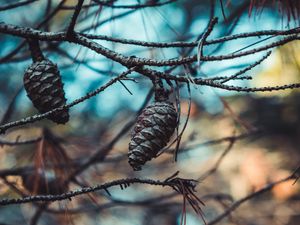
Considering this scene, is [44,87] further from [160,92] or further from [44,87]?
[160,92]

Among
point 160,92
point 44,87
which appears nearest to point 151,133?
point 160,92

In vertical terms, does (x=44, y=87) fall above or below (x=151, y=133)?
above

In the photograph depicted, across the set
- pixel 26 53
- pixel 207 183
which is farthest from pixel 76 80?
pixel 207 183

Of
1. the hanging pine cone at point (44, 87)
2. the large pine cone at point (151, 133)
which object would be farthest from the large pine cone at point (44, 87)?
the large pine cone at point (151, 133)

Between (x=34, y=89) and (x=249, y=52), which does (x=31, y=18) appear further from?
(x=249, y=52)

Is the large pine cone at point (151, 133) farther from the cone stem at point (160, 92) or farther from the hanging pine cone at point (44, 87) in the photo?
the hanging pine cone at point (44, 87)
